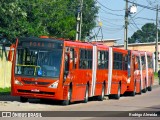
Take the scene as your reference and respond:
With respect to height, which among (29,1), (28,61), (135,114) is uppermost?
(29,1)

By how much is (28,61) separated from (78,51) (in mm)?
2742

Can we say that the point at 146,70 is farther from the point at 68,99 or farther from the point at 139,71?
the point at 68,99

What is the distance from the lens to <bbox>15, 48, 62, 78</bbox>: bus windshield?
23406 mm

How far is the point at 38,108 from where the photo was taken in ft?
70.7

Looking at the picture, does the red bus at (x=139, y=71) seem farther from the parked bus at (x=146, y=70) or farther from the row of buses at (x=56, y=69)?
the row of buses at (x=56, y=69)

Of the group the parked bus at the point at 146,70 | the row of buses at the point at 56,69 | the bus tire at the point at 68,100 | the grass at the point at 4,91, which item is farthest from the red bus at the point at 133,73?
the bus tire at the point at 68,100

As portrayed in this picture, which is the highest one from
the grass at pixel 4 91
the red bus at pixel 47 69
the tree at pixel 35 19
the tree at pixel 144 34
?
the tree at pixel 144 34

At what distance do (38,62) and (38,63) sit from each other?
0.04 m

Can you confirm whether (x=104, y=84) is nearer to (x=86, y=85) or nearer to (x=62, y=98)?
(x=86, y=85)

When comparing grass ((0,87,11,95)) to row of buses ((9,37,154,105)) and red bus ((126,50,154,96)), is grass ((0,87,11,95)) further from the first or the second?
red bus ((126,50,154,96))

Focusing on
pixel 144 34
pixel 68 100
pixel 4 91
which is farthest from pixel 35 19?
pixel 144 34

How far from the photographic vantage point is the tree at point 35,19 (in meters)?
35.5

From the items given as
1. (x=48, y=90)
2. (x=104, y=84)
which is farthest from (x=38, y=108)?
(x=104, y=84)

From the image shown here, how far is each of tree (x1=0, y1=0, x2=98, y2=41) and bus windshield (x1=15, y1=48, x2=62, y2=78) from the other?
35.8 ft
